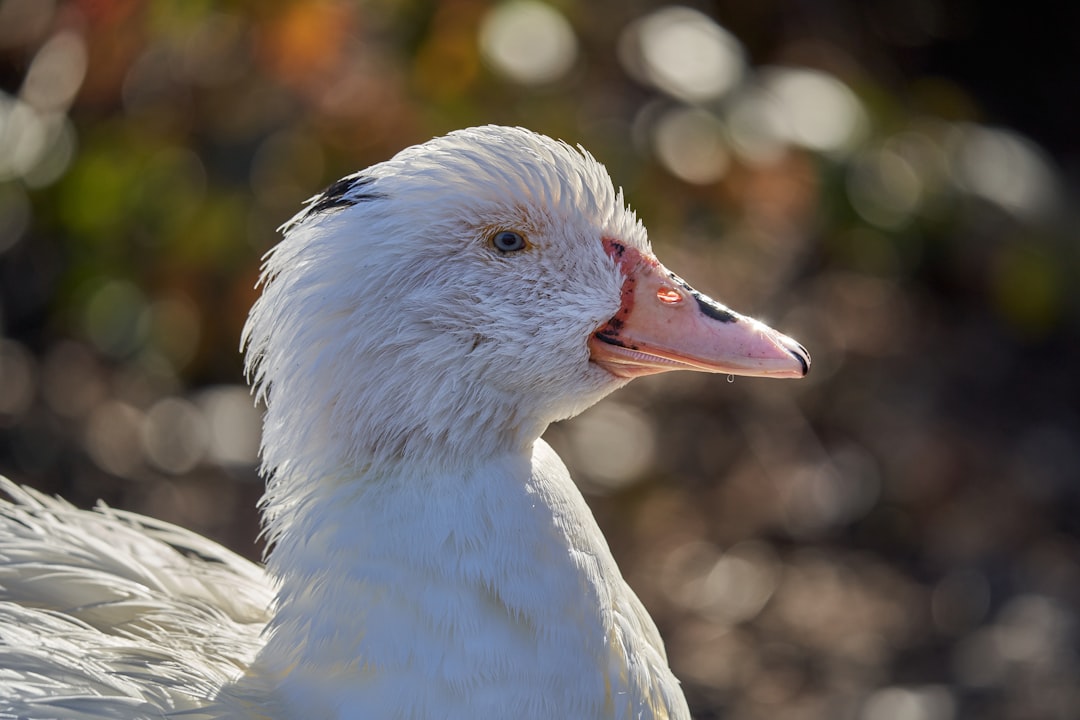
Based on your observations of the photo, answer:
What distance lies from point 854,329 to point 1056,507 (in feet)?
3.80

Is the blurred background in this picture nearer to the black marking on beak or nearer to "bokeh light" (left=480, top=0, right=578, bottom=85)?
"bokeh light" (left=480, top=0, right=578, bottom=85)

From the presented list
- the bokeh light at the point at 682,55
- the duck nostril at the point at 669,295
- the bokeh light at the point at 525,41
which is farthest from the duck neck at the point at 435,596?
the bokeh light at the point at 682,55

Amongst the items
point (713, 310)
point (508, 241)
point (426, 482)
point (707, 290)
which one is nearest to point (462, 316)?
point (508, 241)

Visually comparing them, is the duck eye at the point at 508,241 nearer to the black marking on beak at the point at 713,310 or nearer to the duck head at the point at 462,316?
the duck head at the point at 462,316

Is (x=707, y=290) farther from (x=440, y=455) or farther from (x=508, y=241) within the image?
(x=440, y=455)

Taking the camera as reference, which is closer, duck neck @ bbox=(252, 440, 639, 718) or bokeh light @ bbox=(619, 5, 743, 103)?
duck neck @ bbox=(252, 440, 639, 718)

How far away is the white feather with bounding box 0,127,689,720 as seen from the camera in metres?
1.81

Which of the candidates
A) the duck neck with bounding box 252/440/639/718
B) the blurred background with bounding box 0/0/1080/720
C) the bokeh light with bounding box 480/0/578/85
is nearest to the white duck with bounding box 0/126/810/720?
the duck neck with bounding box 252/440/639/718

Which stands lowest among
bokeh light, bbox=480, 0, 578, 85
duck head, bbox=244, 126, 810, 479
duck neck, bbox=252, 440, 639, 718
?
duck neck, bbox=252, 440, 639, 718

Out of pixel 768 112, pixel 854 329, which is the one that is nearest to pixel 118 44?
pixel 768 112

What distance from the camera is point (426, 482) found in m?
1.86

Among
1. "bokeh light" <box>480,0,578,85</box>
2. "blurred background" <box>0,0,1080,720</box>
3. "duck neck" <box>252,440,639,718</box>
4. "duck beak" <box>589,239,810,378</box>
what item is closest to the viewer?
"duck neck" <box>252,440,639,718</box>

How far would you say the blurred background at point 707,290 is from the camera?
11.5 ft

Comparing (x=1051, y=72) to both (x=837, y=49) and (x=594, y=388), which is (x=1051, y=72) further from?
(x=594, y=388)
